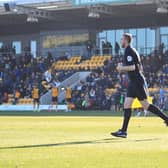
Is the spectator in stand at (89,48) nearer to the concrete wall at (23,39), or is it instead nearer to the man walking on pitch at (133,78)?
the concrete wall at (23,39)

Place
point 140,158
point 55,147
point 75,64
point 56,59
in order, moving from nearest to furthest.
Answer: point 140,158
point 55,147
point 75,64
point 56,59

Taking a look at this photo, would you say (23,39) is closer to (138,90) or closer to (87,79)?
(87,79)

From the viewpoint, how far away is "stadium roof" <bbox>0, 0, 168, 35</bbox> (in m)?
48.7

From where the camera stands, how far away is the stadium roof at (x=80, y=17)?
160ft

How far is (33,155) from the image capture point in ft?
32.9

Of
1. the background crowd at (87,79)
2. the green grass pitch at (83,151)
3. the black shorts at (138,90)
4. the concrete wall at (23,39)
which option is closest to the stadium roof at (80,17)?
the concrete wall at (23,39)

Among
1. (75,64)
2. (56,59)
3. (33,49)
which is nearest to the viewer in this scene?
(75,64)

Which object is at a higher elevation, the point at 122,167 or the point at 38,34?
the point at 38,34

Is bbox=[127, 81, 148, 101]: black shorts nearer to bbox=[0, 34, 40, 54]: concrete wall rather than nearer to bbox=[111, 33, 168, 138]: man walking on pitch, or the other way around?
bbox=[111, 33, 168, 138]: man walking on pitch

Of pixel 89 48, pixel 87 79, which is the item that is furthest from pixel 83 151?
pixel 89 48

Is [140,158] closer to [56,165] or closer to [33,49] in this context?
[56,165]

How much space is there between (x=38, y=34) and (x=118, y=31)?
9817 mm

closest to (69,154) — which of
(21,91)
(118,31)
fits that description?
(21,91)

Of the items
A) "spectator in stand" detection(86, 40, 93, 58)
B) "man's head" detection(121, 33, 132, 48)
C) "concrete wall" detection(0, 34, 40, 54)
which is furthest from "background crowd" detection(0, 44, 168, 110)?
"man's head" detection(121, 33, 132, 48)
